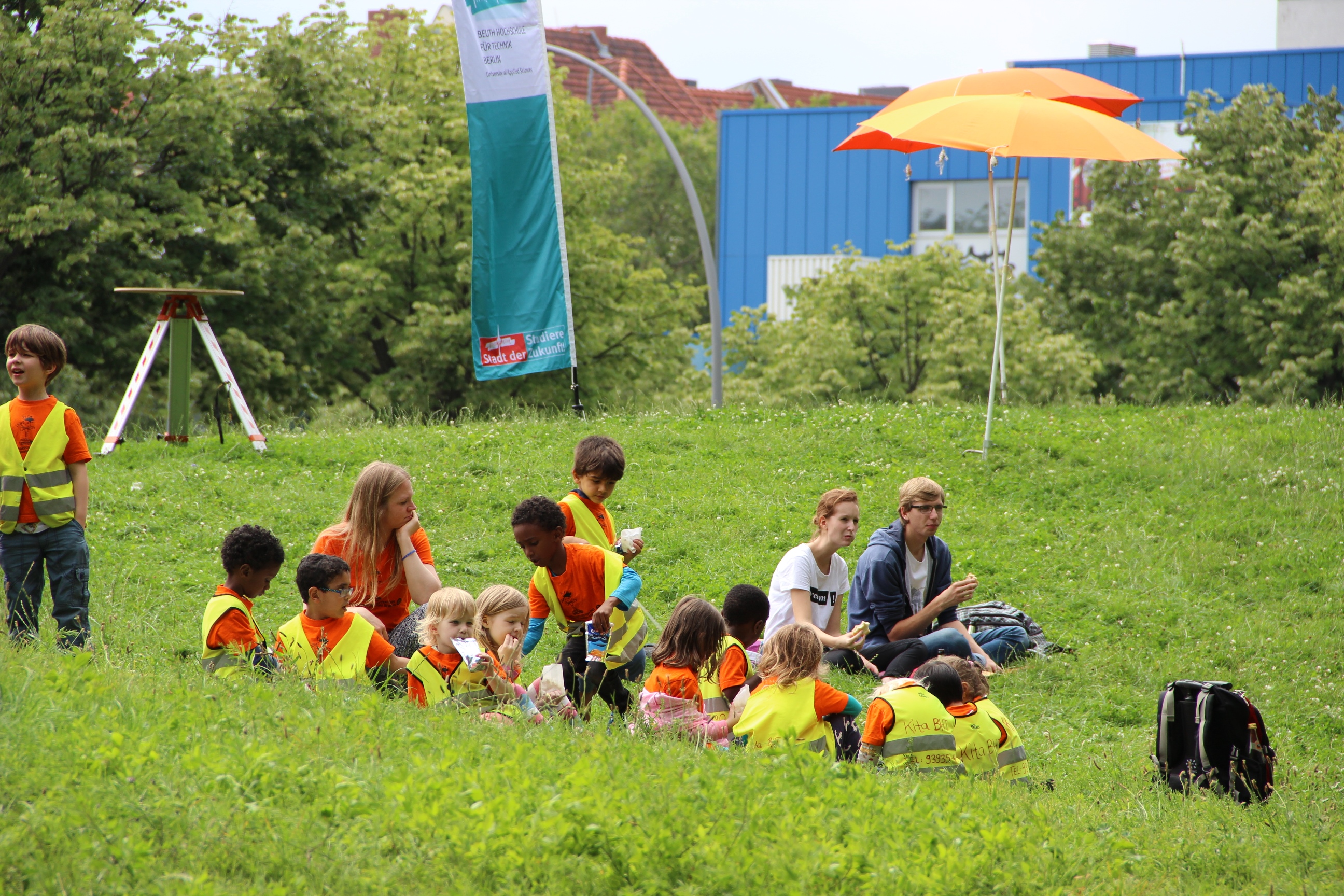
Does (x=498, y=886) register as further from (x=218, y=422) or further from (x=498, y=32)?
(x=498, y=32)

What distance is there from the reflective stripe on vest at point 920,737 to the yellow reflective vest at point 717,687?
85cm

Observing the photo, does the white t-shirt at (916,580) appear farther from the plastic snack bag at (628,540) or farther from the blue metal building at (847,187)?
the blue metal building at (847,187)

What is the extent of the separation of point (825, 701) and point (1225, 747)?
2.09m

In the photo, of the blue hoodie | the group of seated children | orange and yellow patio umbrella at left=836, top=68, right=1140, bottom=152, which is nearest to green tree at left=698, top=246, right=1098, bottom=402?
orange and yellow patio umbrella at left=836, top=68, right=1140, bottom=152

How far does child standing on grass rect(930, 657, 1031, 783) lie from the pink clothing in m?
1.05

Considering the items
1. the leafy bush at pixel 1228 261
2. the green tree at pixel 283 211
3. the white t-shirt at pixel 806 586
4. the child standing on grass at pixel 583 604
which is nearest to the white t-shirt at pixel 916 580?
the white t-shirt at pixel 806 586

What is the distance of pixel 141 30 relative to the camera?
19.3 meters

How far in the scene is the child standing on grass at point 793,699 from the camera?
5.49m

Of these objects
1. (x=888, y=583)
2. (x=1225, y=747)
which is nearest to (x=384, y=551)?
(x=888, y=583)

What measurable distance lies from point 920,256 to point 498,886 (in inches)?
1116

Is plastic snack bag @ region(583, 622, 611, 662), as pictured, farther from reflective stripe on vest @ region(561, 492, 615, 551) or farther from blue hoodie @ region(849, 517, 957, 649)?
blue hoodie @ region(849, 517, 957, 649)

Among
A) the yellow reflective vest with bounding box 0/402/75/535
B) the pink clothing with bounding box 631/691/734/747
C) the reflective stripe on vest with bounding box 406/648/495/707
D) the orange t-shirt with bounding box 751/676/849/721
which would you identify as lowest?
the pink clothing with bounding box 631/691/734/747

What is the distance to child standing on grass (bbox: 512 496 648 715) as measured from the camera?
5961 millimetres

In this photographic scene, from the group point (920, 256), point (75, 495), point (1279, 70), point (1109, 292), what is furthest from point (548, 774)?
point (1279, 70)
